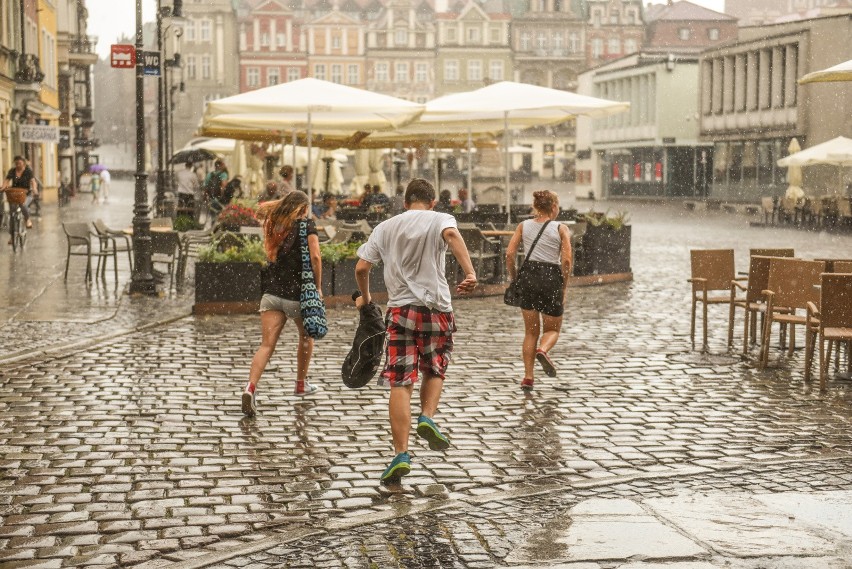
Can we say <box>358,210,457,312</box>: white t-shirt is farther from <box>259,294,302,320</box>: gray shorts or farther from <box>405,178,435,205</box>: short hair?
<box>259,294,302,320</box>: gray shorts

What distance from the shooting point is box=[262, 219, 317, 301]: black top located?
352 inches

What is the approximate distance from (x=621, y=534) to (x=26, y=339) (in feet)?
26.2

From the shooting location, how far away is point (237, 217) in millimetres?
17719

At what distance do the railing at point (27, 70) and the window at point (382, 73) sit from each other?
219ft

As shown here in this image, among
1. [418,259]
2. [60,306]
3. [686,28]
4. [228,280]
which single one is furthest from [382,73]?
[418,259]

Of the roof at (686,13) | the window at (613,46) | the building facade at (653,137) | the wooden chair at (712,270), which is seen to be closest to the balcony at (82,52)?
the building facade at (653,137)

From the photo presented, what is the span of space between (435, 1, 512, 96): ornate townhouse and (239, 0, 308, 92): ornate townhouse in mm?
11381

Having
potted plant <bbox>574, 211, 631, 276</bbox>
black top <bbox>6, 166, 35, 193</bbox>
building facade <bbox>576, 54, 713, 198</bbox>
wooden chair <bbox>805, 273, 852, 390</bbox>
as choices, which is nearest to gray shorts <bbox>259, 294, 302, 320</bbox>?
wooden chair <bbox>805, 273, 852, 390</bbox>

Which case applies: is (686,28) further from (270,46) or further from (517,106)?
(517,106)

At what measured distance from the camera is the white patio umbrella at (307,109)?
56.2 feet

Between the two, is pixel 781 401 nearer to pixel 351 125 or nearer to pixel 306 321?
pixel 306 321

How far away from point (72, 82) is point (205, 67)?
33.9 meters

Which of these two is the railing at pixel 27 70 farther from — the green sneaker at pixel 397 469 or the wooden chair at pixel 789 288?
the green sneaker at pixel 397 469

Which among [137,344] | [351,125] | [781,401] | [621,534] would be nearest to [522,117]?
[351,125]
